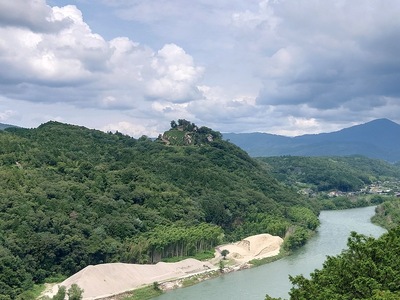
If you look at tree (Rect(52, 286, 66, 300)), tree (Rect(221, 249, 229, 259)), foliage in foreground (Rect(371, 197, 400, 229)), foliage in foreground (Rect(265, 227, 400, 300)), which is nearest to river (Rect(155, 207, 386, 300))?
foliage in foreground (Rect(371, 197, 400, 229))

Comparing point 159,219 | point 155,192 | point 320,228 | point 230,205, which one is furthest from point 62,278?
point 320,228

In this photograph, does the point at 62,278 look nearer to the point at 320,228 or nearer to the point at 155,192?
the point at 155,192

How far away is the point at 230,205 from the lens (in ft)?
230

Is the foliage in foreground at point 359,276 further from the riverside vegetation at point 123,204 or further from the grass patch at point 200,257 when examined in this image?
the grass patch at point 200,257

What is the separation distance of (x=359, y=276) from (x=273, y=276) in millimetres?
27416

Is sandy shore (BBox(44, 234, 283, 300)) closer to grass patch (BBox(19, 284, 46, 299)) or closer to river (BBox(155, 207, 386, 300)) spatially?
grass patch (BBox(19, 284, 46, 299))

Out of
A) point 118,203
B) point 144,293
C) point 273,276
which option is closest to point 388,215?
point 273,276

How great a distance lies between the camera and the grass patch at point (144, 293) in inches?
1596

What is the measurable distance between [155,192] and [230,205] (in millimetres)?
11951

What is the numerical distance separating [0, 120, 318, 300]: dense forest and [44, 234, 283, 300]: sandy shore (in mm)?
2808

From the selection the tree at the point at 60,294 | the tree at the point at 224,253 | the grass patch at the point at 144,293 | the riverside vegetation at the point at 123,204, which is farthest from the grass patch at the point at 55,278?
the tree at the point at 224,253

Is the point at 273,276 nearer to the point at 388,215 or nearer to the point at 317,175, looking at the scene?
the point at 388,215

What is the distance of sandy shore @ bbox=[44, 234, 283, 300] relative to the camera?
4072 centimetres

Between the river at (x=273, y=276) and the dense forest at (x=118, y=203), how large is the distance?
3093 millimetres
